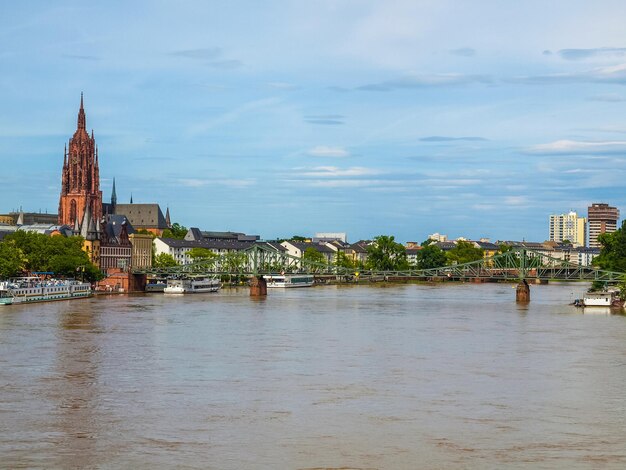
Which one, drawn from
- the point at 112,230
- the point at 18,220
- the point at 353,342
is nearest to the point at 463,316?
the point at 353,342

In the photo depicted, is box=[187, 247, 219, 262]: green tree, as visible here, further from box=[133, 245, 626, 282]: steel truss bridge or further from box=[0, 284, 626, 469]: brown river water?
box=[0, 284, 626, 469]: brown river water

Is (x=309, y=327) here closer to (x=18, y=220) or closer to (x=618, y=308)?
(x=618, y=308)

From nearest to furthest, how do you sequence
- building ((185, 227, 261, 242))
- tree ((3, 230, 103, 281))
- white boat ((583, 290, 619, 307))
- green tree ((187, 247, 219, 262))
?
white boat ((583, 290, 619, 307)) → tree ((3, 230, 103, 281)) → green tree ((187, 247, 219, 262)) → building ((185, 227, 261, 242))

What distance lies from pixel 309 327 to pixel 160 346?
A: 41.1 feet

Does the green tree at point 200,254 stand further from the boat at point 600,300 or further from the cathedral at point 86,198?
the boat at point 600,300

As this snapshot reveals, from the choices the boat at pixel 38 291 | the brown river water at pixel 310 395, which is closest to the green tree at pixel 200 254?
the boat at pixel 38 291

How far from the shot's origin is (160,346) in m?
46.0

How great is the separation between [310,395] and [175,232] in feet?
507

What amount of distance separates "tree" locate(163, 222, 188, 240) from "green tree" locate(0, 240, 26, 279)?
2909 inches

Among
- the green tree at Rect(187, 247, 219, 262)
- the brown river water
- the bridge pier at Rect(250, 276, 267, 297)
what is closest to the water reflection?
the brown river water

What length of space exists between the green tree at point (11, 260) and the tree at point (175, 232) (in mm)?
73890

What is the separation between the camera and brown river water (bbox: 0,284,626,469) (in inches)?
979

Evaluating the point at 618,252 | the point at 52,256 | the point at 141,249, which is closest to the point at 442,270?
the point at 618,252

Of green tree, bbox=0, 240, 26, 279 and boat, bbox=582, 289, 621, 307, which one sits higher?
green tree, bbox=0, 240, 26, 279
